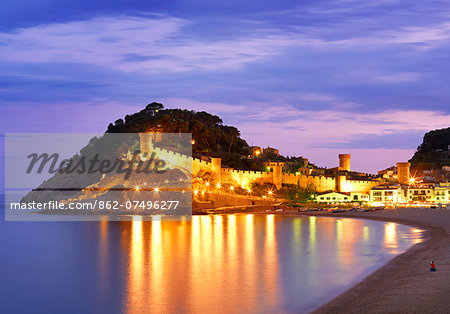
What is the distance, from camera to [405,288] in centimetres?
929

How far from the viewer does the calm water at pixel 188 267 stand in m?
10.5

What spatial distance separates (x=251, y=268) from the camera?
14.5m

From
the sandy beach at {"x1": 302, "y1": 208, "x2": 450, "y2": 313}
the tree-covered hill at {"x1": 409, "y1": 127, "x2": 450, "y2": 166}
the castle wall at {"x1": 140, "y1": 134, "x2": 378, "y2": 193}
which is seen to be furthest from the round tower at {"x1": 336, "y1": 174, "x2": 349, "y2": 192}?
the sandy beach at {"x1": 302, "y1": 208, "x2": 450, "y2": 313}

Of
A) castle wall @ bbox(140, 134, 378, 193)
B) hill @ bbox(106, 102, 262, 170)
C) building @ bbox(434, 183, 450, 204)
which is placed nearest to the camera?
castle wall @ bbox(140, 134, 378, 193)

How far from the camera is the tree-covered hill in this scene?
67.3m

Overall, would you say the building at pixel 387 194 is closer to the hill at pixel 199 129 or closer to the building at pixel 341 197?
the building at pixel 341 197

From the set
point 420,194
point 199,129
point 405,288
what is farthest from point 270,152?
point 405,288

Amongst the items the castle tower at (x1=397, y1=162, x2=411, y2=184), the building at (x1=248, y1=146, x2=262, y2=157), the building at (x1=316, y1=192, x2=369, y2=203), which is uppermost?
the building at (x1=248, y1=146, x2=262, y2=157)

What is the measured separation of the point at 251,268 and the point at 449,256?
18.4 feet

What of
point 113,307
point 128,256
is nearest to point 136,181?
point 128,256

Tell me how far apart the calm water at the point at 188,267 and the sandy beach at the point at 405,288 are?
60cm

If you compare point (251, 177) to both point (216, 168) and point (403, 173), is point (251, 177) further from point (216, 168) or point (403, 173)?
point (403, 173)

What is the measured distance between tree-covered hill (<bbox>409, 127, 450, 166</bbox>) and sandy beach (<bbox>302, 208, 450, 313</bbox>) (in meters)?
56.0

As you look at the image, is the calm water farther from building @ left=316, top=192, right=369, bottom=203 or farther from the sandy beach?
building @ left=316, top=192, right=369, bottom=203
